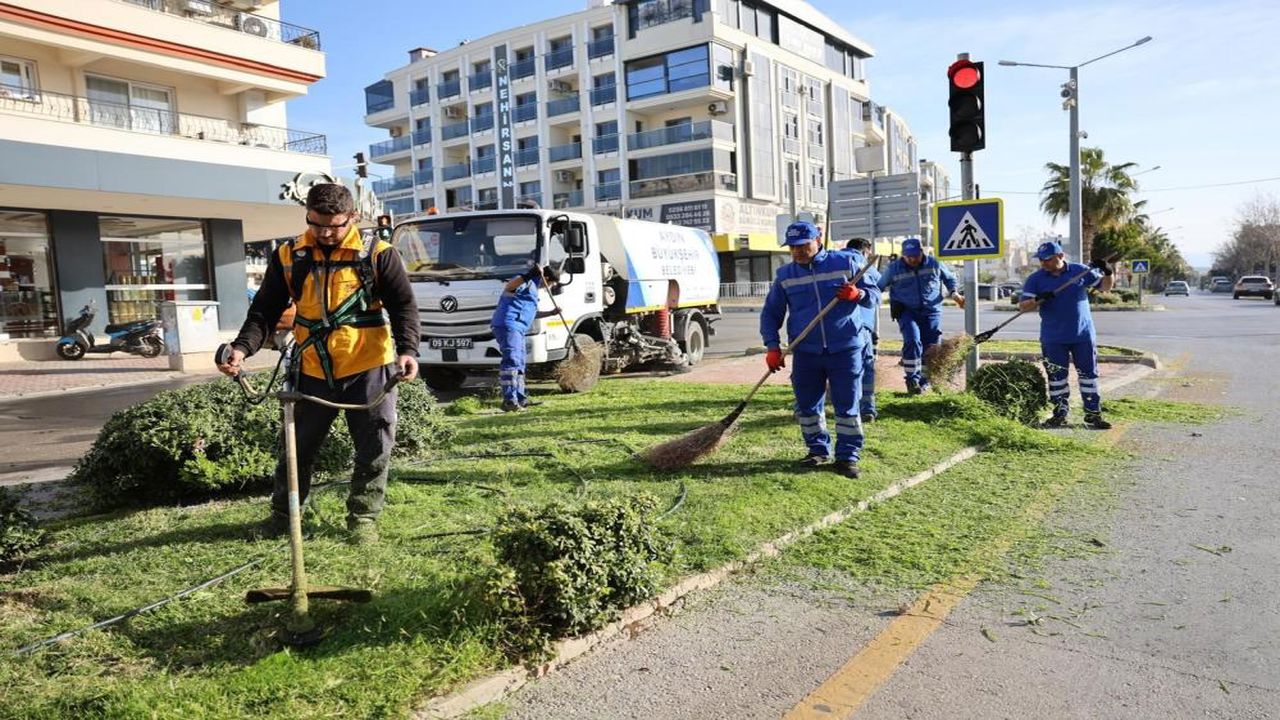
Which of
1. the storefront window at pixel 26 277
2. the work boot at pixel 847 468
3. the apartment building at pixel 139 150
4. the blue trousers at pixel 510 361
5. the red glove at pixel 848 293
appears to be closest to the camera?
the work boot at pixel 847 468

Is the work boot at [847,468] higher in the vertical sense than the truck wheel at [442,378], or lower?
lower

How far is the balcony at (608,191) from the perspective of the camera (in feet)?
165

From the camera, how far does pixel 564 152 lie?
5256cm

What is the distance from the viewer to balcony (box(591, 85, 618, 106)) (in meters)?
50.2

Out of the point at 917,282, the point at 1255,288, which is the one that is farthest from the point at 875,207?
the point at 1255,288

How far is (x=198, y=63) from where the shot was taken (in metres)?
21.5

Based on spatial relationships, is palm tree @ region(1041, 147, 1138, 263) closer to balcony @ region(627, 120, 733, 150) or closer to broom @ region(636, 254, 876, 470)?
balcony @ region(627, 120, 733, 150)

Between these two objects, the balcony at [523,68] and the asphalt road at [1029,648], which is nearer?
the asphalt road at [1029,648]

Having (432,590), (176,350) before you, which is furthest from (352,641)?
(176,350)

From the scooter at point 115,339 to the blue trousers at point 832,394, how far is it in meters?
17.3

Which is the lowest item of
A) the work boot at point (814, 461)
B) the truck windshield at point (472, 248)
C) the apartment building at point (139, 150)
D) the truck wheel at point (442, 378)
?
the work boot at point (814, 461)

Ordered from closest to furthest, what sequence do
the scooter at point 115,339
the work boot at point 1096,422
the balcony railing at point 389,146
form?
the work boot at point 1096,422
the scooter at point 115,339
the balcony railing at point 389,146

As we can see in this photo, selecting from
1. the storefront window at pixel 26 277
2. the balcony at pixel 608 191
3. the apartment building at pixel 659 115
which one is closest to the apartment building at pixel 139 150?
the storefront window at pixel 26 277

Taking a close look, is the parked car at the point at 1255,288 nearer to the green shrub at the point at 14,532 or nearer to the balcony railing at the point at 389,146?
the balcony railing at the point at 389,146
